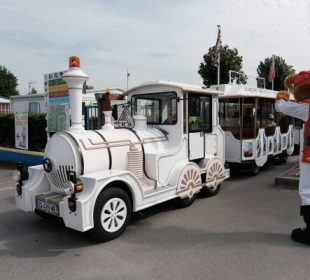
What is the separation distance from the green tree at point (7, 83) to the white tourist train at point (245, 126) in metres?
62.1

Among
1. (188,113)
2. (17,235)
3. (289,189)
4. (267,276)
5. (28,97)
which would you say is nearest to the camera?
(267,276)

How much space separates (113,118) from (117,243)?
281 cm

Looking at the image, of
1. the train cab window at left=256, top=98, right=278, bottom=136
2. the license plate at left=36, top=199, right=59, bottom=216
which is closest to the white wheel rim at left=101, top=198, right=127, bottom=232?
the license plate at left=36, top=199, right=59, bottom=216

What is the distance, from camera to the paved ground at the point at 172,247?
3.51 meters

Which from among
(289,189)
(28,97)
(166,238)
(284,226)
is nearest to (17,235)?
(166,238)

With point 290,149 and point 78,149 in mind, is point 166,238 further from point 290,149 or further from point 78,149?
point 290,149

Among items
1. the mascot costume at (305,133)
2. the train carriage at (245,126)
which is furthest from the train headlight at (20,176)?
the train carriage at (245,126)

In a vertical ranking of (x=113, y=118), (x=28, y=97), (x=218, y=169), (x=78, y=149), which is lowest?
(x=218, y=169)

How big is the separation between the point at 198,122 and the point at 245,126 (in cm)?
279

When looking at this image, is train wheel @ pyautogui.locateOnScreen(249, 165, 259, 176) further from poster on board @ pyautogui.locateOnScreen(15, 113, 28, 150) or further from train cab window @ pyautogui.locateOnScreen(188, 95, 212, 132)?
poster on board @ pyautogui.locateOnScreen(15, 113, 28, 150)

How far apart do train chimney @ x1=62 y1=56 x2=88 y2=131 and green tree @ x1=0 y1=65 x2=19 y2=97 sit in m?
64.3

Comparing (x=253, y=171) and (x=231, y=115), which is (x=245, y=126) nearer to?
(x=231, y=115)

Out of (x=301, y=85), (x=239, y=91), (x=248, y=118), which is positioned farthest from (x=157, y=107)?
(x=248, y=118)

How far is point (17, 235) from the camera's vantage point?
15.2 ft
